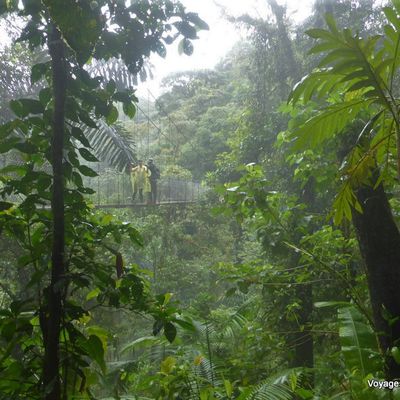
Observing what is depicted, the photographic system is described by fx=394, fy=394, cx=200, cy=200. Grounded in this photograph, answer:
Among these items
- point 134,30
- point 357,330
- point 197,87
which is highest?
point 197,87

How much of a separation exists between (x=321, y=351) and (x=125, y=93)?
1.97 meters

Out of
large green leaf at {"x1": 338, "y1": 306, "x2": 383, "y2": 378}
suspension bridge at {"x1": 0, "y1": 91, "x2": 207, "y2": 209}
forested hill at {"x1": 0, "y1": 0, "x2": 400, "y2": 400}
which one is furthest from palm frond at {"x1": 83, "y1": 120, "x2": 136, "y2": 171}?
large green leaf at {"x1": 338, "y1": 306, "x2": 383, "y2": 378}

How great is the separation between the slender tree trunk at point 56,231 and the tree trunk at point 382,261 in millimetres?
727

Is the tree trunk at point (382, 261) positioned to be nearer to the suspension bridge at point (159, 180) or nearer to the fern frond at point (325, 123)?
the fern frond at point (325, 123)

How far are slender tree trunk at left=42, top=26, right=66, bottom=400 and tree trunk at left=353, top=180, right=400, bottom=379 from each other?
727 millimetres

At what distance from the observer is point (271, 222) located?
166 centimetres

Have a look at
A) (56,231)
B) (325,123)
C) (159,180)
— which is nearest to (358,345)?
(325,123)

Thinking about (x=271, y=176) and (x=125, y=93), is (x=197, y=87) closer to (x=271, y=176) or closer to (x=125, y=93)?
(x=271, y=176)

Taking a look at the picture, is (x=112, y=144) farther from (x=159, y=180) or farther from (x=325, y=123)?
(x=325, y=123)

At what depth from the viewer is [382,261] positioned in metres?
1.00

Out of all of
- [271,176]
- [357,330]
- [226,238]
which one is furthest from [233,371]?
[226,238]

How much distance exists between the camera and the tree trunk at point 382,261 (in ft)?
3.09

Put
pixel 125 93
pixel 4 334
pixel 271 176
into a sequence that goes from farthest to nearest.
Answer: pixel 271 176 < pixel 125 93 < pixel 4 334

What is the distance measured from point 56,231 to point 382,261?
0.78 metres
